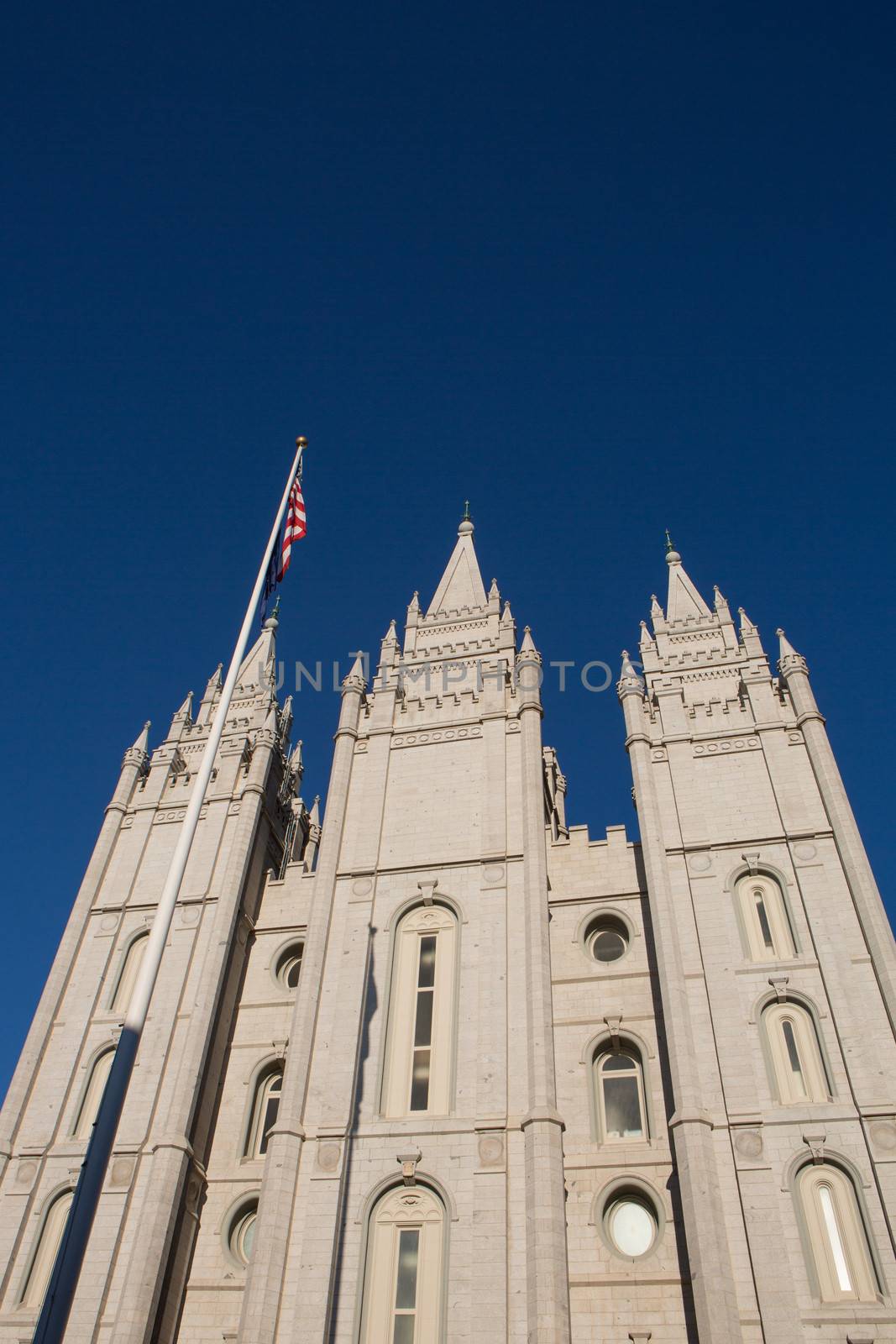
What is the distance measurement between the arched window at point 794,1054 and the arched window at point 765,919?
1.44 metres

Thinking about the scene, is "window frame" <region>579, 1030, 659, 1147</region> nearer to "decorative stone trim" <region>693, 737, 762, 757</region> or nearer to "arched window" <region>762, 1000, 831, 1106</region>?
"arched window" <region>762, 1000, 831, 1106</region>

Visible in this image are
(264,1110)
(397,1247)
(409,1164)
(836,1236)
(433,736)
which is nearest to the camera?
(836,1236)

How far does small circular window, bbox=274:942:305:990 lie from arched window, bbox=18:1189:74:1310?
7418 millimetres

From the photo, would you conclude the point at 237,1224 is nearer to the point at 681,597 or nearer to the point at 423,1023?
the point at 423,1023

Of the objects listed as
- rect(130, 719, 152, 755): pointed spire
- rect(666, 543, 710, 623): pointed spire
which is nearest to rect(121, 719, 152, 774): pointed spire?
rect(130, 719, 152, 755): pointed spire

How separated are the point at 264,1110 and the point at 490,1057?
22.9 ft

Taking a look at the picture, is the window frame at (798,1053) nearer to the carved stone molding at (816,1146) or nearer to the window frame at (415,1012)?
the carved stone molding at (816,1146)

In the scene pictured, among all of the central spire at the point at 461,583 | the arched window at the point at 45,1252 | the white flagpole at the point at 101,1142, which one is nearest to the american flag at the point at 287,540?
the white flagpole at the point at 101,1142

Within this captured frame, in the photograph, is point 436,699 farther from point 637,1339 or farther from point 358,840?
point 637,1339

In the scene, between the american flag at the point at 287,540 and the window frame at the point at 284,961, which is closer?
the american flag at the point at 287,540

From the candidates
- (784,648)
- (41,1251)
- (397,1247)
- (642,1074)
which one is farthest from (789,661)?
(41,1251)

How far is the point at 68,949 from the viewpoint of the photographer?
98.7 ft

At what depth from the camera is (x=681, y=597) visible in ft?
130

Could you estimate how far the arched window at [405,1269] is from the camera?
67.2ft
